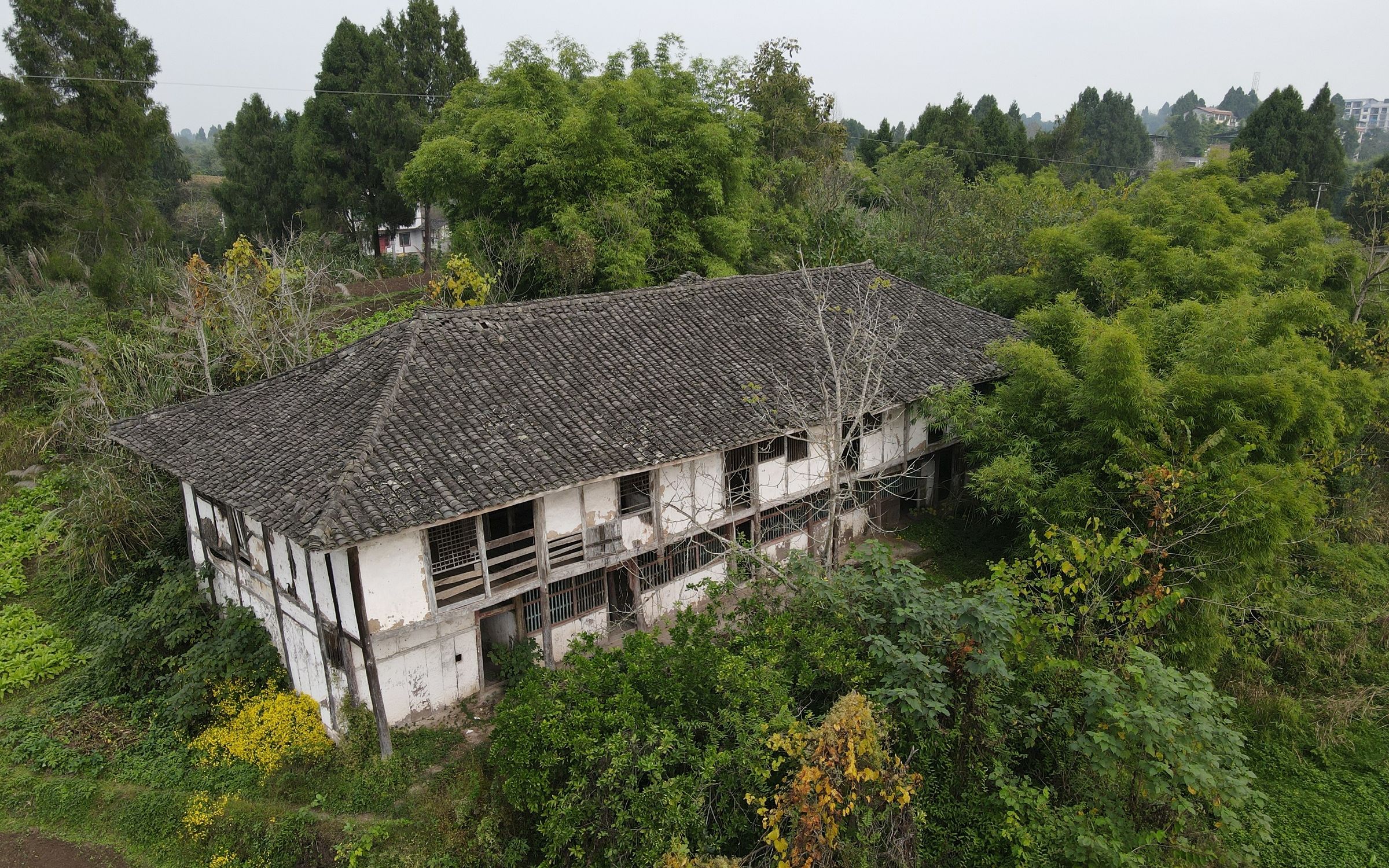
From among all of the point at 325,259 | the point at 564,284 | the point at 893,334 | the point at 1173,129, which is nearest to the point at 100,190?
the point at 325,259

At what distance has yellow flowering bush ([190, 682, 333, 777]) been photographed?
12633 millimetres

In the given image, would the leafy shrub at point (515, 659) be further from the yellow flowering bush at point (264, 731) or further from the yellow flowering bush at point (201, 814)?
the yellow flowering bush at point (201, 814)

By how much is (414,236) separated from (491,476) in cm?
4631

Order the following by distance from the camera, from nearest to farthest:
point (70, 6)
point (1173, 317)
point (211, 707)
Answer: point (211, 707), point (1173, 317), point (70, 6)

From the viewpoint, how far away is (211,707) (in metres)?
13.5

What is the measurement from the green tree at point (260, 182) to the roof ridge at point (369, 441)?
26009mm

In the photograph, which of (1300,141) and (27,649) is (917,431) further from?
(1300,141)

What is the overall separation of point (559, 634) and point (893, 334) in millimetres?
10320

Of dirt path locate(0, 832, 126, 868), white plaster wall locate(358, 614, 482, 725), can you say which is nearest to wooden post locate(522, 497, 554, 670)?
white plaster wall locate(358, 614, 482, 725)

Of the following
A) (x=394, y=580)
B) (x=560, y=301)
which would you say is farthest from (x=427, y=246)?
(x=394, y=580)

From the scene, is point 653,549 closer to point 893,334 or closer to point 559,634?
point 559,634

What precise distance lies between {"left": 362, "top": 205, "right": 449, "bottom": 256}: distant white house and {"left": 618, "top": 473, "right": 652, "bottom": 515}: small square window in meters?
19.9

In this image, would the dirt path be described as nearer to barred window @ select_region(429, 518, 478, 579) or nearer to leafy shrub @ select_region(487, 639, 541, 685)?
leafy shrub @ select_region(487, 639, 541, 685)

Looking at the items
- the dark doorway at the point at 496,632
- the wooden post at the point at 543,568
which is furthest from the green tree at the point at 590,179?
the dark doorway at the point at 496,632
